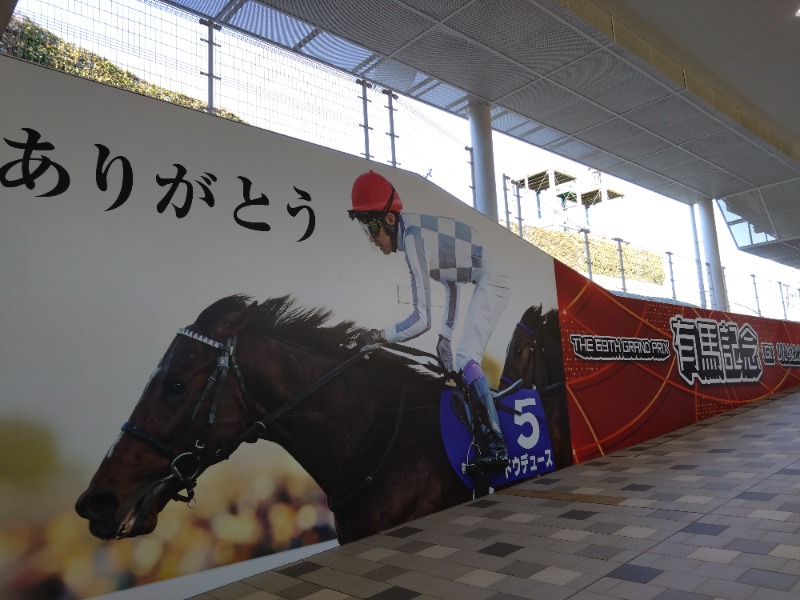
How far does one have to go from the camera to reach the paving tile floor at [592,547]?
285 cm

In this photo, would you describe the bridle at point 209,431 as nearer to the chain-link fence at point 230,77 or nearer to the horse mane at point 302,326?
the horse mane at point 302,326

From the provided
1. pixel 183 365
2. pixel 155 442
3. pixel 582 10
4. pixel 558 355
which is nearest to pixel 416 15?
pixel 582 10

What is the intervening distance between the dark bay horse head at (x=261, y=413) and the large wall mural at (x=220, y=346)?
→ 13 mm

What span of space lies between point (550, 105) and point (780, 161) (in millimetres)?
6153

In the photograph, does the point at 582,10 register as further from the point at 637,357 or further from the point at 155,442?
the point at 155,442

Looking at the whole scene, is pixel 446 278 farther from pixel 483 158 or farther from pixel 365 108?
pixel 483 158

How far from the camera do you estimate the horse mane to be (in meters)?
3.48

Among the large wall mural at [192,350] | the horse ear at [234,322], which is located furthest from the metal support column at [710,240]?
the horse ear at [234,322]

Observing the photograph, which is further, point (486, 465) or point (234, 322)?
point (486, 465)

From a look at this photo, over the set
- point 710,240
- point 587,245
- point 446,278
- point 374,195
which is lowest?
point 446,278

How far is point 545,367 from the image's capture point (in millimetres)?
5816

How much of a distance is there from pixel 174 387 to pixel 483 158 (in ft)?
18.5

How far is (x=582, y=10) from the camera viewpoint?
19.7 feet

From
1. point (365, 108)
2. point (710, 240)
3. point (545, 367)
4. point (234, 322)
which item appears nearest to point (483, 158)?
point (365, 108)
